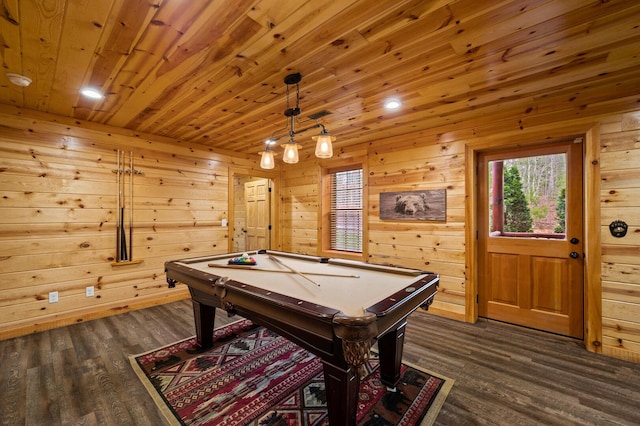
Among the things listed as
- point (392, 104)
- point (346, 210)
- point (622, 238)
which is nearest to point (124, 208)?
point (346, 210)

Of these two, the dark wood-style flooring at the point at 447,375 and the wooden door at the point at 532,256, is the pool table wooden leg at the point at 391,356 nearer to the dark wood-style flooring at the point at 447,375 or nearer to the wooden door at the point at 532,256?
the dark wood-style flooring at the point at 447,375

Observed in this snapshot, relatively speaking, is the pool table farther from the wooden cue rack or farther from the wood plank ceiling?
the wood plank ceiling

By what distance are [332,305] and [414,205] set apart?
2.46m

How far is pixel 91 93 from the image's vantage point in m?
2.48

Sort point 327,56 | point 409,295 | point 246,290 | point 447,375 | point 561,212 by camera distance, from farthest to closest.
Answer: point 561,212 < point 447,375 < point 327,56 < point 246,290 < point 409,295

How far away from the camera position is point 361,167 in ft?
14.2

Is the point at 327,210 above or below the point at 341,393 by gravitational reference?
above

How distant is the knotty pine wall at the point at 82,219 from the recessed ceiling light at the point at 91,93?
0.96 metres

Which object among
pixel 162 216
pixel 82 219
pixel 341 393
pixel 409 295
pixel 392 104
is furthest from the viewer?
pixel 162 216

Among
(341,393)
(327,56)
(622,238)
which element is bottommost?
(341,393)

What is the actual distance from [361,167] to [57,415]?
4.03 metres

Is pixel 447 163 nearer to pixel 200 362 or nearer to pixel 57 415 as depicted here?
pixel 200 362

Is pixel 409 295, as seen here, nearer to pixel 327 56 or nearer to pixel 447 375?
pixel 447 375

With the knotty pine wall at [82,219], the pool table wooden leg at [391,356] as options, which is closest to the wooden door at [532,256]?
the pool table wooden leg at [391,356]
